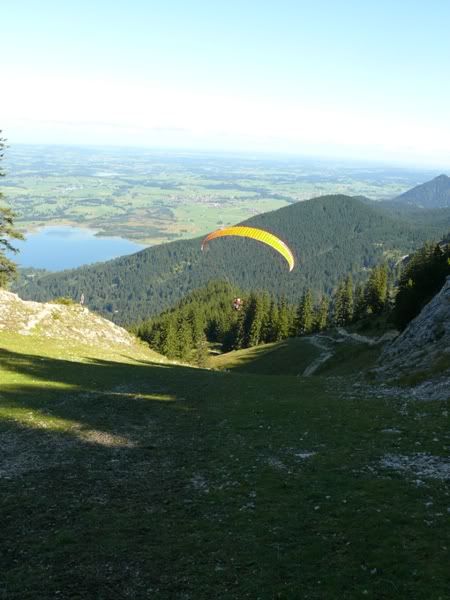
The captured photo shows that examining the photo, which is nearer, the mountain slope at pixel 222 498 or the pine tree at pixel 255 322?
the mountain slope at pixel 222 498

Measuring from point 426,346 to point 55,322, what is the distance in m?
42.3

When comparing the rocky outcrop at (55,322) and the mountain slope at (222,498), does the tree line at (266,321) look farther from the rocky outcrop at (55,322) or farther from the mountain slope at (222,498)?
the mountain slope at (222,498)

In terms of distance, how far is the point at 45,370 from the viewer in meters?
39.3

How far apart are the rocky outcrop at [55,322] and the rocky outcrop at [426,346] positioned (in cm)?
3643

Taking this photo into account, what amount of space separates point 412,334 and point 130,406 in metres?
26.2

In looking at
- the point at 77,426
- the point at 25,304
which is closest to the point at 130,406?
the point at 77,426

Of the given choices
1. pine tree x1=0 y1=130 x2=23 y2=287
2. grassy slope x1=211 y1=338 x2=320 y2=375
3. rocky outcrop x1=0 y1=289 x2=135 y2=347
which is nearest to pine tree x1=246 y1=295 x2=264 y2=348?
grassy slope x1=211 y1=338 x2=320 y2=375

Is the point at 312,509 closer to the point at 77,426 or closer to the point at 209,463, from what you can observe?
the point at 209,463

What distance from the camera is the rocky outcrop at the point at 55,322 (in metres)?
55.9

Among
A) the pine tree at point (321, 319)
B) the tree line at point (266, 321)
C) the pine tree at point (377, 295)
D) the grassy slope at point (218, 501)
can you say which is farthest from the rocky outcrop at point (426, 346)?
the pine tree at point (321, 319)

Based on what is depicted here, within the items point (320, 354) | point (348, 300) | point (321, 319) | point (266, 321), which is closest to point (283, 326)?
point (266, 321)

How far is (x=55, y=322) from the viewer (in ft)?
196

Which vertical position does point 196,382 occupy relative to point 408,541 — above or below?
below

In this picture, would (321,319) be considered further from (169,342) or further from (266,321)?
(169,342)
